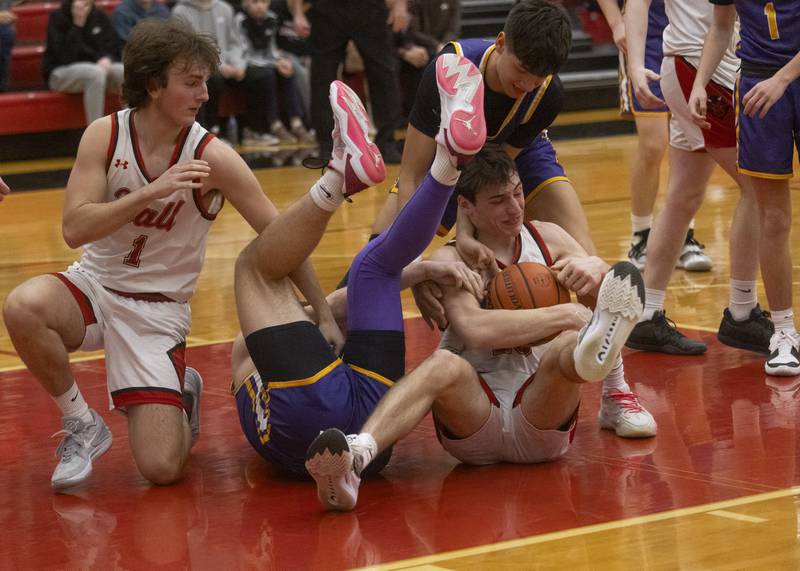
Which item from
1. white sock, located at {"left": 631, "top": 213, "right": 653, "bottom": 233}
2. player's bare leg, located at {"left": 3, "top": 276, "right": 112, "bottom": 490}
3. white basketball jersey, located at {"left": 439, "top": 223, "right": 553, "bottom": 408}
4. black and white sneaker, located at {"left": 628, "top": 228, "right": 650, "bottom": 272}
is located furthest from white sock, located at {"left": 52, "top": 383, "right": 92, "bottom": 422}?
white sock, located at {"left": 631, "top": 213, "right": 653, "bottom": 233}

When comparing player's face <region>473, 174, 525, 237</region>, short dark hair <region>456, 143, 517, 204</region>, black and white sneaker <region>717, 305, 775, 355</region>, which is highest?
short dark hair <region>456, 143, 517, 204</region>

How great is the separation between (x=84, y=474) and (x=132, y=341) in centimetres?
46

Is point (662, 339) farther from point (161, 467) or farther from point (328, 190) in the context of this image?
point (161, 467)

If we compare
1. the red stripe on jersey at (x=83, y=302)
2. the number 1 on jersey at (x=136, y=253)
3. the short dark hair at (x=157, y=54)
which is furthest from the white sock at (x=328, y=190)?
the red stripe on jersey at (x=83, y=302)

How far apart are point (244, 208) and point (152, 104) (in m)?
0.44

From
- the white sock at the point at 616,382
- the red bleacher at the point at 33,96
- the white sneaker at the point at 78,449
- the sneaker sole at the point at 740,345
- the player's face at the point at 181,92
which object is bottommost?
the red bleacher at the point at 33,96

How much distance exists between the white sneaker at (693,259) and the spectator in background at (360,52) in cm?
498

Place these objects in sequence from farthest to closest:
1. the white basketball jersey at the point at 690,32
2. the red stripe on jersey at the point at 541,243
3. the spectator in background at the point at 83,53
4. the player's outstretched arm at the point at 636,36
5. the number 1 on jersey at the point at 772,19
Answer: the spectator in background at the point at 83,53 < the white basketball jersey at the point at 690,32 < the player's outstretched arm at the point at 636,36 < the number 1 on jersey at the point at 772,19 < the red stripe on jersey at the point at 541,243

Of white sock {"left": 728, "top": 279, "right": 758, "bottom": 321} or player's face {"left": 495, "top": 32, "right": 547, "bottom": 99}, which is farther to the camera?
white sock {"left": 728, "top": 279, "right": 758, "bottom": 321}

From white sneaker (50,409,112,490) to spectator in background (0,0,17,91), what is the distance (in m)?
9.86

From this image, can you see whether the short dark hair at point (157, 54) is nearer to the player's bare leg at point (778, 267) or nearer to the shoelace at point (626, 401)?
the shoelace at point (626, 401)

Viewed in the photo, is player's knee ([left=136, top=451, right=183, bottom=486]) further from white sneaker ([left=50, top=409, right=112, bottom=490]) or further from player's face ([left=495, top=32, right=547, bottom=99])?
player's face ([left=495, top=32, right=547, bottom=99])

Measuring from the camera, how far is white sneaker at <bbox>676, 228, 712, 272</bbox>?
776 centimetres

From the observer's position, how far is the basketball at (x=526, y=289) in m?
4.60
